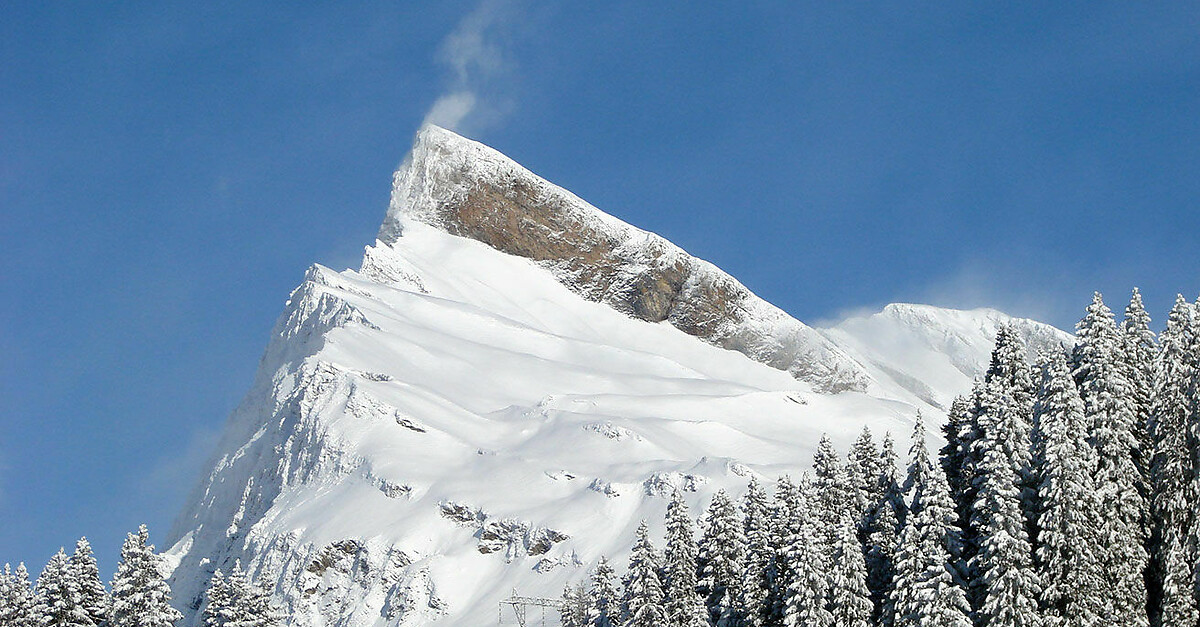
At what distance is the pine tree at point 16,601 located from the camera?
61156 millimetres

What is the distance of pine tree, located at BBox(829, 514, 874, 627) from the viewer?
53938 millimetres

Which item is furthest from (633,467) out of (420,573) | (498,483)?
(420,573)

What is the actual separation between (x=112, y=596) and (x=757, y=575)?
24.3 metres

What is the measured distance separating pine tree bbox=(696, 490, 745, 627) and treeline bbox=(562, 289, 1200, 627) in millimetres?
1017

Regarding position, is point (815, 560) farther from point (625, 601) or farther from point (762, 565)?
point (625, 601)

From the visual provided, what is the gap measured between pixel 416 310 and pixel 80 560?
315ft

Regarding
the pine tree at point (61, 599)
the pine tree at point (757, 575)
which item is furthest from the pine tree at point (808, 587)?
the pine tree at point (61, 599)

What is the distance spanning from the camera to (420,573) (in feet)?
341

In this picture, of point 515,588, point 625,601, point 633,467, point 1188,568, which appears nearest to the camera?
point 1188,568

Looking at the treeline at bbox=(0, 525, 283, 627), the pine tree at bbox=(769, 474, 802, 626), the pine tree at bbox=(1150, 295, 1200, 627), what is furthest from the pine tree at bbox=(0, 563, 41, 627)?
the pine tree at bbox=(1150, 295, 1200, 627)

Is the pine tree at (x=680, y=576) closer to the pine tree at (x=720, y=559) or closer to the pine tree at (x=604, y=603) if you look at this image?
the pine tree at (x=720, y=559)

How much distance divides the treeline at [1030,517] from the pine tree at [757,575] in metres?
0.08

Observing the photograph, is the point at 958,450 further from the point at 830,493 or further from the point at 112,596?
the point at 112,596

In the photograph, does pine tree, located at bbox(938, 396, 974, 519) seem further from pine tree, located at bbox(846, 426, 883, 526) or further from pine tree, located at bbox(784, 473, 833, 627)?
pine tree, located at bbox(784, 473, 833, 627)
